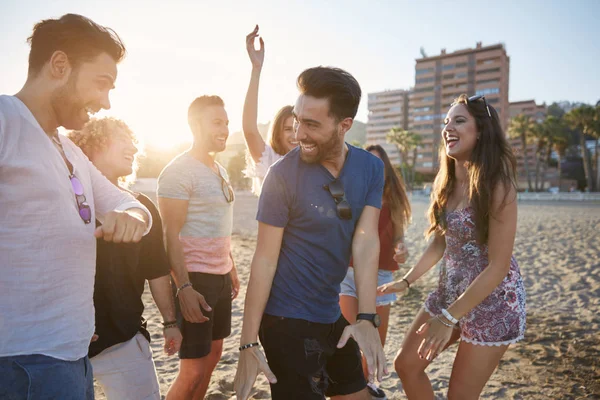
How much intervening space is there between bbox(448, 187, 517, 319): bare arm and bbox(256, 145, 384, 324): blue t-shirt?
882mm

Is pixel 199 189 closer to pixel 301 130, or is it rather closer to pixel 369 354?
pixel 301 130

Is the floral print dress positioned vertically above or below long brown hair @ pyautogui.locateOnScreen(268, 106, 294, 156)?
below

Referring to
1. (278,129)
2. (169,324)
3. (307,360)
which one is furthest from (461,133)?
(169,324)

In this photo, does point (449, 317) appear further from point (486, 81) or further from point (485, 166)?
point (486, 81)

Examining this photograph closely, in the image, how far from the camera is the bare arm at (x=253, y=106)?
3127mm

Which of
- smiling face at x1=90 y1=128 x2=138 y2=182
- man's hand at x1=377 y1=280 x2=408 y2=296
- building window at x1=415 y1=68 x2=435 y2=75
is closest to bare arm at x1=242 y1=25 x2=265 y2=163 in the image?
smiling face at x1=90 y1=128 x2=138 y2=182

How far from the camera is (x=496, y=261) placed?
2.50 metres

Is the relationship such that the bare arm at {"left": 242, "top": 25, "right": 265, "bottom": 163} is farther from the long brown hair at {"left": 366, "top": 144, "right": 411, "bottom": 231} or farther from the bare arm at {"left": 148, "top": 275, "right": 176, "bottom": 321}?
the long brown hair at {"left": 366, "top": 144, "right": 411, "bottom": 231}

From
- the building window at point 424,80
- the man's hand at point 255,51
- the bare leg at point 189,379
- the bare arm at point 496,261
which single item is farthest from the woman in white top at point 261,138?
the building window at point 424,80

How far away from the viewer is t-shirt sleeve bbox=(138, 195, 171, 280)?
2.58 m

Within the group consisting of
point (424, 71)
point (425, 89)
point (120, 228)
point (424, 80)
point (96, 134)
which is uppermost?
point (424, 71)

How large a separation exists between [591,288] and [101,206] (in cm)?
968

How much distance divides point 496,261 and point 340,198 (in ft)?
3.78

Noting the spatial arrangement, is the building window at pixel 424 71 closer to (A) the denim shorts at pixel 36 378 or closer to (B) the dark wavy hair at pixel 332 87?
(B) the dark wavy hair at pixel 332 87
